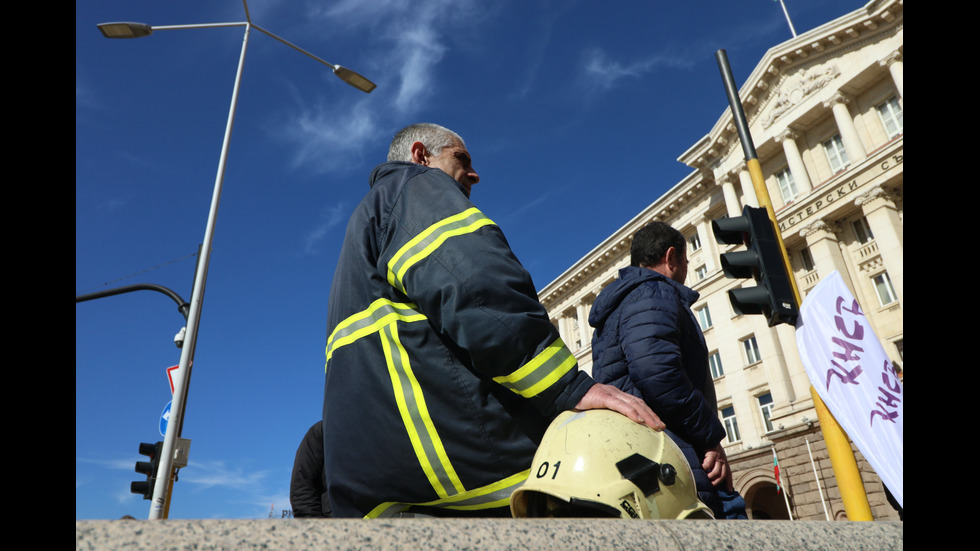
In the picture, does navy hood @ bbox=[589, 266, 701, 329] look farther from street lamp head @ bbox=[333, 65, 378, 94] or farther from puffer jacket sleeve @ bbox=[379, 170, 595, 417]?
street lamp head @ bbox=[333, 65, 378, 94]

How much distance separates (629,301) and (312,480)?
2.26 m

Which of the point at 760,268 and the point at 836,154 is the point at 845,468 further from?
the point at 836,154

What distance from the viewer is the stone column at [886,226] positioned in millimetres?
20688

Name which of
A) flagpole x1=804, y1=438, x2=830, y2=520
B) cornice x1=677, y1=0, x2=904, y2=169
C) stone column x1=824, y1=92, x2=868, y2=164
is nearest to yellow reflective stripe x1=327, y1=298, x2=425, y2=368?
flagpole x1=804, y1=438, x2=830, y2=520

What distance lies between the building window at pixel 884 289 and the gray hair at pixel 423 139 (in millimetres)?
23309

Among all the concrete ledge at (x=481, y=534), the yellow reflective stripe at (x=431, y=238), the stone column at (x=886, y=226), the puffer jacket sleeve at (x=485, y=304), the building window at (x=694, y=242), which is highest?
the building window at (x=694, y=242)

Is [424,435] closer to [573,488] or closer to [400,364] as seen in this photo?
[400,364]

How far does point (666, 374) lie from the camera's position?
8.39 feet

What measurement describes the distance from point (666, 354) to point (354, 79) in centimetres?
1201

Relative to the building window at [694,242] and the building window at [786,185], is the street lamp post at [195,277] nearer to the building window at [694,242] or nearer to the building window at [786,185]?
the building window at [786,185]

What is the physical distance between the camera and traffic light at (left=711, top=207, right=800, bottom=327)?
479 cm

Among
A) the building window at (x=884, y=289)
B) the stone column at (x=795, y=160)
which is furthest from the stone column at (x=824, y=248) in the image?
the stone column at (x=795, y=160)

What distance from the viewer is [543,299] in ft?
138
